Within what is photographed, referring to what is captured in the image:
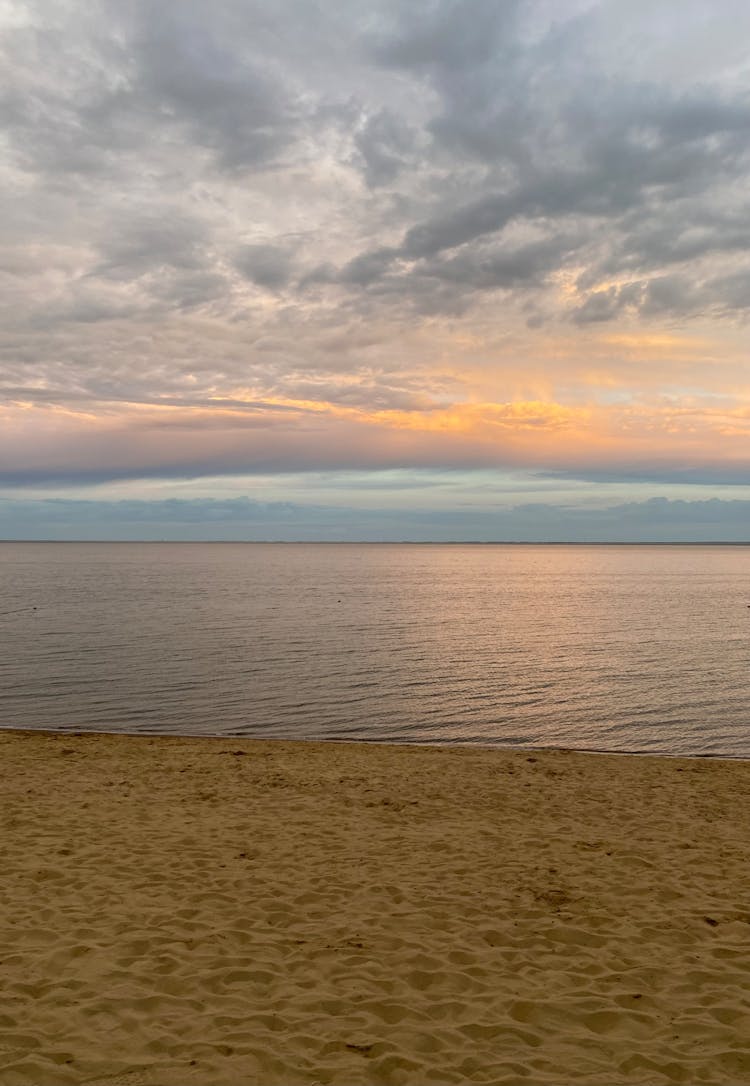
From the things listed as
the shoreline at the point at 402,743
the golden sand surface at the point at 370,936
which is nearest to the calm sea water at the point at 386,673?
the shoreline at the point at 402,743

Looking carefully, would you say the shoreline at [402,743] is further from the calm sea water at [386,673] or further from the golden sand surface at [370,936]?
the golden sand surface at [370,936]

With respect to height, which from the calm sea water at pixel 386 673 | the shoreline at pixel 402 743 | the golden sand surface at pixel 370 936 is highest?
the golden sand surface at pixel 370 936

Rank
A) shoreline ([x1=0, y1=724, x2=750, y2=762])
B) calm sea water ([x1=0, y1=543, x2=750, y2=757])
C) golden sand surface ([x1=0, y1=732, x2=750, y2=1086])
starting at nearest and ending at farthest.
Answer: golden sand surface ([x1=0, y1=732, x2=750, y2=1086])
shoreline ([x1=0, y1=724, x2=750, y2=762])
calm sea water ([x1=0, y1=543, x2=750, y2=757])

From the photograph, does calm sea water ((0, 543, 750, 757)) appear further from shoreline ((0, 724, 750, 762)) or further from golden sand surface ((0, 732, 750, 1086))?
golden sand surface ((0, 732, 750, 1086))

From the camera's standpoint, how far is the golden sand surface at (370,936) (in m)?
6.83

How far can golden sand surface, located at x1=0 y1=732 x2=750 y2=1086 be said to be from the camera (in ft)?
22.4

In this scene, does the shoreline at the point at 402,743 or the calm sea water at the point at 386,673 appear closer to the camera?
the shoreline at the point at 402,743

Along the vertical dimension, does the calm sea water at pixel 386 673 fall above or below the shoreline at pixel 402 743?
below

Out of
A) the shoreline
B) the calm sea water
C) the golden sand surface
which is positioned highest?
the golden sand surface

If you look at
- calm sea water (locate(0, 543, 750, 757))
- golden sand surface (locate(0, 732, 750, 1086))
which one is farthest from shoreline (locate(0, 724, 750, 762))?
Result: golden sand surface (locate(0, 732, 750, 1086))

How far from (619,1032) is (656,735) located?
2073 cm

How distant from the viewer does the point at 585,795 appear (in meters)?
16.9

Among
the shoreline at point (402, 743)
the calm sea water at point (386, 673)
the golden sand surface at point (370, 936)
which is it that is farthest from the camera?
the calm sea water at point (386, 673)

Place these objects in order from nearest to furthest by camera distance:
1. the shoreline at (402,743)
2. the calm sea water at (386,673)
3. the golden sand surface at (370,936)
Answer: the golden sand surface at (370,936) < the shoreline at (402,743) < the calm sea water at (386,673)
